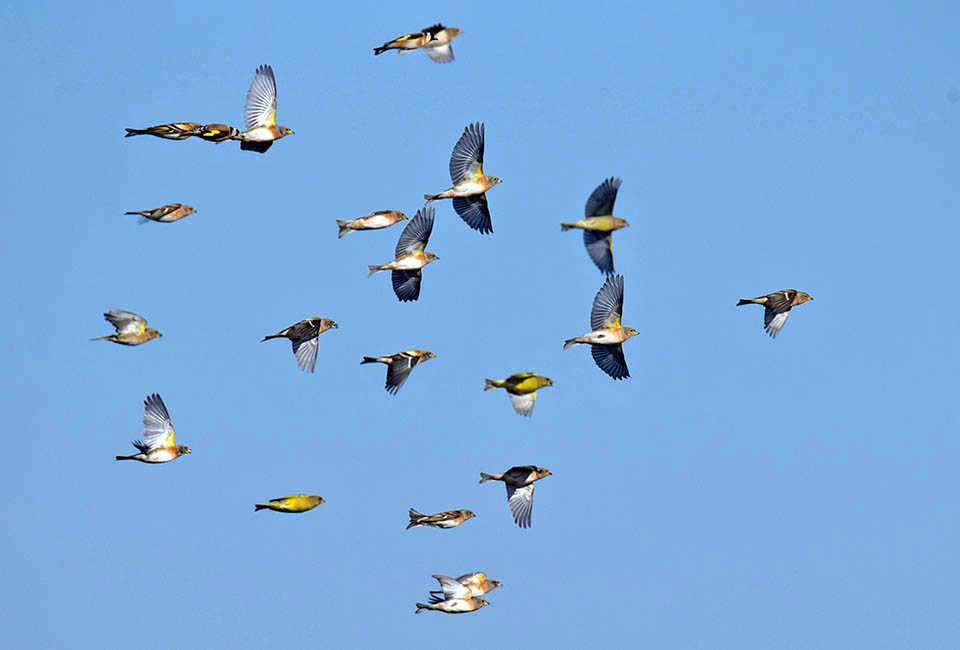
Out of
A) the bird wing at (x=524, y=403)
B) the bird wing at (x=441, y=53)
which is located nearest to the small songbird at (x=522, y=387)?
the bird wing at (x=524, y=403)

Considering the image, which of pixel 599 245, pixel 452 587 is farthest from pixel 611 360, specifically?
pixel 452 587

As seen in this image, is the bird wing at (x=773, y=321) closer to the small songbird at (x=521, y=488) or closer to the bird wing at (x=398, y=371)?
the small songbird at (x=521, y=488)

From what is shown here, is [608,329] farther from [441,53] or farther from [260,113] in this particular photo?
[260,113]

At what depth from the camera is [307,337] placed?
54125 millimetres

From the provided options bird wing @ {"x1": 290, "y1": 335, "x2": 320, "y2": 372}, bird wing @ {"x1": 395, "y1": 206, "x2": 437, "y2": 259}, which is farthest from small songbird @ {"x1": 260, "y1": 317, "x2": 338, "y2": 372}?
bird wing @ {"x1": 395, "y1": 206, "x2": 437, "y2": 259}

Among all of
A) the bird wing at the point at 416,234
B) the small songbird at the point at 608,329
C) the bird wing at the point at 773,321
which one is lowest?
the small songbird at the point at 608,329

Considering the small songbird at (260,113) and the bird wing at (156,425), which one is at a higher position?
the small songbird at (260,113)

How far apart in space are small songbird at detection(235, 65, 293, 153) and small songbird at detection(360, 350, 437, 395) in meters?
8.84

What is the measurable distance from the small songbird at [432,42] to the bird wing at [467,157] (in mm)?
3132

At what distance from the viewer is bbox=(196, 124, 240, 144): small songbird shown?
50.3 meters

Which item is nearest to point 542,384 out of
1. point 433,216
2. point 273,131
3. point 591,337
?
point 591,337

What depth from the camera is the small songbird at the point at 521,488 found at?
2071 inches

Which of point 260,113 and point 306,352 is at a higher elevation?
point 260,113

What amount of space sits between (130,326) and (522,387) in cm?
1458
